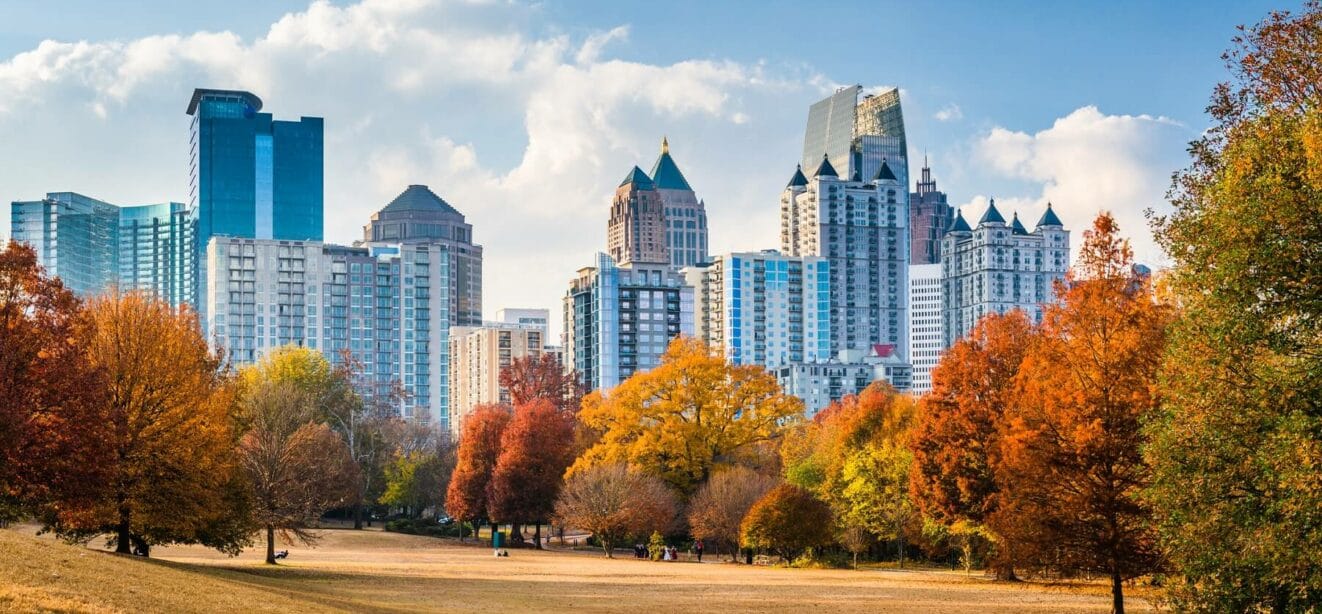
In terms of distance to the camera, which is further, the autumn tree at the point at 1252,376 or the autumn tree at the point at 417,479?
the autumn tree at the point at 417,479

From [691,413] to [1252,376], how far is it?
55705mm

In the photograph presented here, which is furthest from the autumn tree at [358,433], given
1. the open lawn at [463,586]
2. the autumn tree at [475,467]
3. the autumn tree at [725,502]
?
the open lawn at [463,586]

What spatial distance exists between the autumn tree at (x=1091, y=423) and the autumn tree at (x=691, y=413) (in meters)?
39.0

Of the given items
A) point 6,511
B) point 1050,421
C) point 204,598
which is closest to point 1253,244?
point 1050,421

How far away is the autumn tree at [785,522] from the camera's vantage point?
69.8 m

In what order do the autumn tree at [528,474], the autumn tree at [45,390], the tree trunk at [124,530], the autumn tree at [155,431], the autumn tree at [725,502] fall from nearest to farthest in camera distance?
1. the autumn tree at [45,390]
2. the autumn tree at [155,431]
3. the tree trunk at [124,530]
4. the autumn tree at [725,502]
5. the autumn tree at [528,474]

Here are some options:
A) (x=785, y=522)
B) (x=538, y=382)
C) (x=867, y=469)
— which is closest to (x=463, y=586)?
(x=785, y=522)

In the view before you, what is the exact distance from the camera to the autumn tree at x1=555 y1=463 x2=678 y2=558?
7631 cm

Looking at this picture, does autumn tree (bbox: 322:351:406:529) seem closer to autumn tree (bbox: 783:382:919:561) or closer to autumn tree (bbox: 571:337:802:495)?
autumn tree (bbox: 571:337:802:495)

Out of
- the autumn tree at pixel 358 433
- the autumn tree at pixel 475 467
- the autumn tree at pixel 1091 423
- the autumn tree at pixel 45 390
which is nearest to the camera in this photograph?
the autumn tree at pixel 1091 423

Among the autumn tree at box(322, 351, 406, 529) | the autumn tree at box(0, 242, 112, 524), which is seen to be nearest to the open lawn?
the autumn tree at box(0, 242, 112, 524)

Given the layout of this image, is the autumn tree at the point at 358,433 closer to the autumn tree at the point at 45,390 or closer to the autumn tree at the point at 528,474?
the autumn tree at the point at 528,474

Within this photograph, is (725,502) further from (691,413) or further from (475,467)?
(475,467)

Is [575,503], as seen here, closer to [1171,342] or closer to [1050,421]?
[1050,421]
